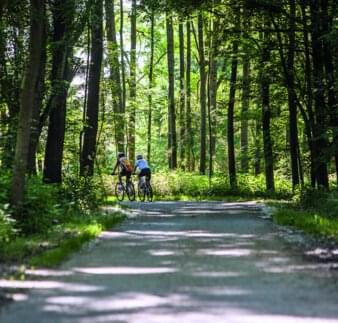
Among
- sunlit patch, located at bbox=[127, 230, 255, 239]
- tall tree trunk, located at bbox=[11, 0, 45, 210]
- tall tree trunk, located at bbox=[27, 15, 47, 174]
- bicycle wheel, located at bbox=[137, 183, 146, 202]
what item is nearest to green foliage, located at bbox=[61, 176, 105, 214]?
tall tree trunk, located at bbox=[27, 15, 47, 174]

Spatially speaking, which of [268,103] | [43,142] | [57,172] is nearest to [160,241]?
[57,172]

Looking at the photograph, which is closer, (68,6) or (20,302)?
(20,302)

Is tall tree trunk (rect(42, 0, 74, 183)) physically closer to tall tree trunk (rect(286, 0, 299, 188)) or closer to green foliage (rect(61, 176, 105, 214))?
green foliage (rect(61, 176, 105, 214))

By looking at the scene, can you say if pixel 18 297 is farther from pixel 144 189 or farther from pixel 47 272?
pixel 144 189

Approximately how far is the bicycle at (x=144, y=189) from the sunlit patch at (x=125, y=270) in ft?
60.5

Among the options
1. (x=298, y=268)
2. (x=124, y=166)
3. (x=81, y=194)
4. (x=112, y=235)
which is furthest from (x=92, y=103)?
(x=298, y=268)

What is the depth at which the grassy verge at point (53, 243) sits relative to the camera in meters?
9.54

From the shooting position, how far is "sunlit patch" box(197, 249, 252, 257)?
10.6 metres

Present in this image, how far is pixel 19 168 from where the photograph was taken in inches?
489

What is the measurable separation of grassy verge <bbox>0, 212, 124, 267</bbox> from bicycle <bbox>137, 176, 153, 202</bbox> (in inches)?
503

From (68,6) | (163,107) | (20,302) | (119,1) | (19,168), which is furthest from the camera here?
(163,107)

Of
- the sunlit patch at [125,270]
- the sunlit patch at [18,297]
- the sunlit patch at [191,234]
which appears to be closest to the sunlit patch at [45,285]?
the sunlit patch at [18,297]

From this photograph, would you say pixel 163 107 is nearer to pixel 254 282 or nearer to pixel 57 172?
pixel 57 172

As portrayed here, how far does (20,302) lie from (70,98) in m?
26.2
